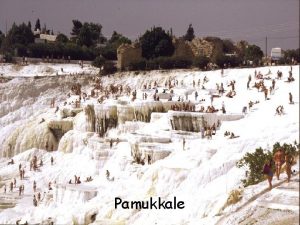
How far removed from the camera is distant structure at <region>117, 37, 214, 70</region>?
105ft

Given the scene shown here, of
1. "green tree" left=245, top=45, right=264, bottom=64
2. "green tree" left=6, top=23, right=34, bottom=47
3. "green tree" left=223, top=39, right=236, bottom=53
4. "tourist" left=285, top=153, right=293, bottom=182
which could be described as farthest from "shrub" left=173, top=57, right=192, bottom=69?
"tourist" left=285, top=153, right=293, bottom=182

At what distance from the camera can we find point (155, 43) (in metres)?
34.6

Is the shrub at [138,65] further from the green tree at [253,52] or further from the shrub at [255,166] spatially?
the shrub at [255,166]

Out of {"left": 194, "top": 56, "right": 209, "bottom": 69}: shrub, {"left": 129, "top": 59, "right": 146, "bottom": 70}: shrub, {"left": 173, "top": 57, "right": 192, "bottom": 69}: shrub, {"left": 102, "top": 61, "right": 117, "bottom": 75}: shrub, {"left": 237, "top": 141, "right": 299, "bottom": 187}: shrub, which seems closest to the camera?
{"left": 237, "top": 141, "right": 299, "bottom": 187}: shrub

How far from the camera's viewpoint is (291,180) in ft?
29.2

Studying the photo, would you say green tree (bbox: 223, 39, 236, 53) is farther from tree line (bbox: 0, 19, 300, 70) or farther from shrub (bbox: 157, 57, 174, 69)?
shrub (bbox: 157, 57, 174, 69)

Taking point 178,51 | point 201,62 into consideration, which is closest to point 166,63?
point 201,62

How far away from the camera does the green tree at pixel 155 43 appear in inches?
1346

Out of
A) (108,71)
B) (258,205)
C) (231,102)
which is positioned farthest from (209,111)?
(108,71)

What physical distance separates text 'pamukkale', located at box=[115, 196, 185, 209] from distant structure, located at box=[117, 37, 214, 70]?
1792 cm

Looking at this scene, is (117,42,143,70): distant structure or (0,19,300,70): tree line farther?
(117,42,143,70): distant structure

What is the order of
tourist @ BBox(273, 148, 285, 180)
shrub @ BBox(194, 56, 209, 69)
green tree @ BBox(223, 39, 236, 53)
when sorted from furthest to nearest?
1. green tree @ BBox(223, 39, 236, 53)
2. shrub @ BBox(194, 56, 209, 69)
3. tourist @ BBox(273, 148, 285, 180)

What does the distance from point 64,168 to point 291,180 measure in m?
13.7

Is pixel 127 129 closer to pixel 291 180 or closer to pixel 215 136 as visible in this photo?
pixel 215 136
